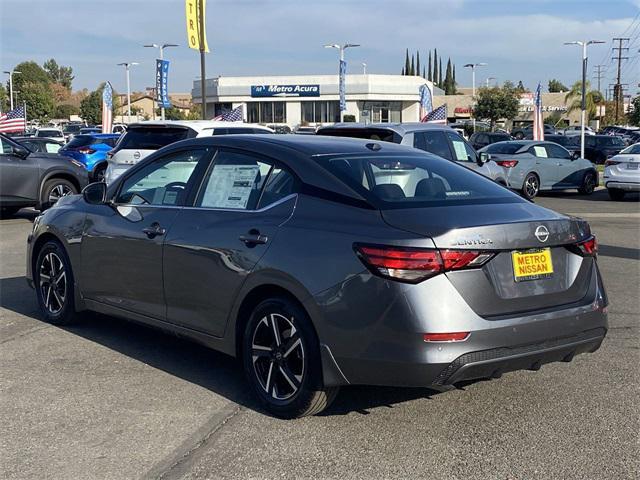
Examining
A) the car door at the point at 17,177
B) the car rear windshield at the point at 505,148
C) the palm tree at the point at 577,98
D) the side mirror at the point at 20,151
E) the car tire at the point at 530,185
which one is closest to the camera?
the car door at the point at 17,177

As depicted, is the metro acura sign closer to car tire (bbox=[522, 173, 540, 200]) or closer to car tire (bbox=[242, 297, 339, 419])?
car tire (bbox=[522, 173, 540, 200])

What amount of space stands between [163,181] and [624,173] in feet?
55.3

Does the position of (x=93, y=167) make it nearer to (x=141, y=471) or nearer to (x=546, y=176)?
(x=546, y=176)

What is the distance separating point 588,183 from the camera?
2239cm

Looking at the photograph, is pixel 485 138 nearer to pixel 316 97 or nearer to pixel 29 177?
pixel 29 177

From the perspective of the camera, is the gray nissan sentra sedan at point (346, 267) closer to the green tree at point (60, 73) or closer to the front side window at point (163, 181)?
the front side window at point (163, 181)

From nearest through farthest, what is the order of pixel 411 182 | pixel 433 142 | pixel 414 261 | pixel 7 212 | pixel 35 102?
pixel 414 261
pixel 411 182
pixel 433 142
pixel 7 212
pixel 35 102

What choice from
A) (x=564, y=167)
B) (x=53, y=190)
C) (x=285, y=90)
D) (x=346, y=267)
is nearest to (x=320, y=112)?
(x=285, y=90)

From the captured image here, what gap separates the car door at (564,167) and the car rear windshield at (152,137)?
41.1 ft

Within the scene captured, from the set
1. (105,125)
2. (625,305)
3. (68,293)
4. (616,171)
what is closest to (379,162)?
(68,293)

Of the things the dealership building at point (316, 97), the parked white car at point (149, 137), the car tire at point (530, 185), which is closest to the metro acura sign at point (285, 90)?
the dealership building at point (316, 97)

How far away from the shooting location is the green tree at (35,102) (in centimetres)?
8881

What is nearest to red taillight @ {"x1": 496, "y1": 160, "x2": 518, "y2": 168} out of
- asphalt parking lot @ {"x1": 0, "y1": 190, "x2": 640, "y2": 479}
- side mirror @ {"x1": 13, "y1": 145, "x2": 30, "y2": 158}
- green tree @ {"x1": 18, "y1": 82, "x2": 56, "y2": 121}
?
side mirror @ {"x1": 13, "y1": 145, "x2": 30, "y2": 158}

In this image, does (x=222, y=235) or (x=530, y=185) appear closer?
(x=222, y=235)
